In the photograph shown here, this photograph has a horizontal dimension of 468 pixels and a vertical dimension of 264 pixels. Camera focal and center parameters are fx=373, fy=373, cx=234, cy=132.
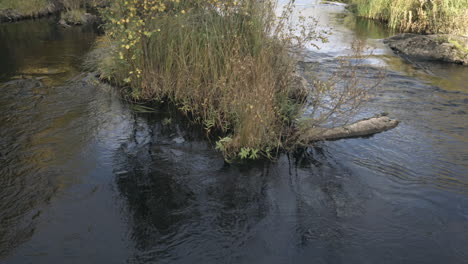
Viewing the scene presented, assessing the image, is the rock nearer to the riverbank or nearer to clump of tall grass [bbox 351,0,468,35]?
clump of tall grass [bbox 351,0,468,35]

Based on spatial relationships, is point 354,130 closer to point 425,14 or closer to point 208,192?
point 208,192

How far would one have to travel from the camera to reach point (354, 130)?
634 centimetres

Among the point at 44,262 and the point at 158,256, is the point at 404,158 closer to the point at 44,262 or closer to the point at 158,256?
the point at 158,256

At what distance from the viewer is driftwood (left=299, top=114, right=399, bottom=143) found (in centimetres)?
594

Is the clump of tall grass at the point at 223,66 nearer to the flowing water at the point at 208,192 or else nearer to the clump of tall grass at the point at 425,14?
the flowing water at the point at 208,192

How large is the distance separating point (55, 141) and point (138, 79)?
2454mm

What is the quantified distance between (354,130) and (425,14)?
1120 cm

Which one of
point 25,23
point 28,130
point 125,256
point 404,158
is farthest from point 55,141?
point 25,23

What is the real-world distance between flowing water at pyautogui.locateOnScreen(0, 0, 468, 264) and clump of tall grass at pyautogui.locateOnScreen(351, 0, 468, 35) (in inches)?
290

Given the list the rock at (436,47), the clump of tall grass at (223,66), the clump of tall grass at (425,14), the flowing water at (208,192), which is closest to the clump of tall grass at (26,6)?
the flowing water at (208,192)

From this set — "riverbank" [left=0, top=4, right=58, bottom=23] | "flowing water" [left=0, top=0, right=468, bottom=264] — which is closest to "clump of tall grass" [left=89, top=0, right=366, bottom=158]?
"flowing water" [left=0, top=0, right=468, bottom=264]

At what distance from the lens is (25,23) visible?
58.2ft

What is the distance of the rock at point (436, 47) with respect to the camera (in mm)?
11261

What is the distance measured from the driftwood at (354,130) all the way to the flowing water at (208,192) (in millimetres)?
147
